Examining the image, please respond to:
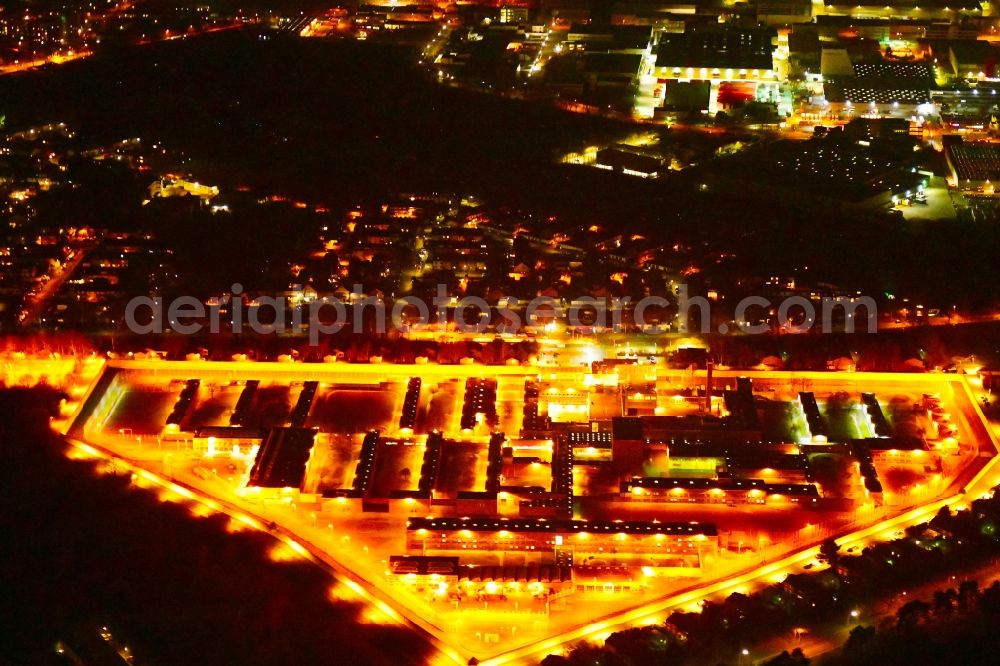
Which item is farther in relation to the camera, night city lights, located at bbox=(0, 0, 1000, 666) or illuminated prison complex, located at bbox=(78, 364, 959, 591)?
illuminated prison complex, located at bbox=(78, 364, 959, 591)

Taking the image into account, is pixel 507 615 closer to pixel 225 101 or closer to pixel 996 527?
pixel 996 527

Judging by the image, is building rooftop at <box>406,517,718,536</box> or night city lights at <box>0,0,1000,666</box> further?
building rooftop at <box>406,517,718,536</box>

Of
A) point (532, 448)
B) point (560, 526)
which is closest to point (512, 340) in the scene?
point (532, 448)

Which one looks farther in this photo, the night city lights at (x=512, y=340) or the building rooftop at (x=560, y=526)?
the building rooftop at (x=560, y=526)

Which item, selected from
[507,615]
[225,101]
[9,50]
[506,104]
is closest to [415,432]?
[507,615]

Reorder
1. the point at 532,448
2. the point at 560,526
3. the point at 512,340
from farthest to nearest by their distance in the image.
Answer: the point at 512,340 → the point at 532,448 → the point at 560,526

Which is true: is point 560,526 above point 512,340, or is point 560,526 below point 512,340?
above

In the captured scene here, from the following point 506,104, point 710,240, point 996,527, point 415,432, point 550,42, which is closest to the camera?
point 996,527

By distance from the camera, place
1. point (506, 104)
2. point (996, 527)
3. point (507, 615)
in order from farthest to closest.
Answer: point (506, 104)
point (996, 527)
point (507, 615)

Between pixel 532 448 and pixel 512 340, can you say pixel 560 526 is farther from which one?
pixel 512 340

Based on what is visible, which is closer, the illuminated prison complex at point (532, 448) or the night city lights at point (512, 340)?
the night city lights at point (512, 340)

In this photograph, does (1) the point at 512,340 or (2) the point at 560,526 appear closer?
(2) the point at 560,526
